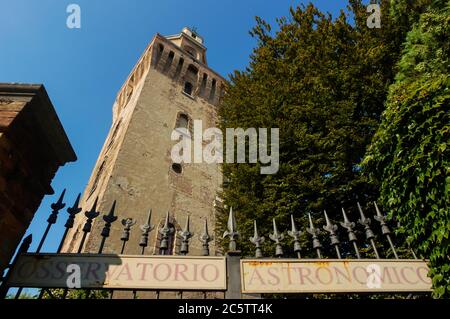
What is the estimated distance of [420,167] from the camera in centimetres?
339

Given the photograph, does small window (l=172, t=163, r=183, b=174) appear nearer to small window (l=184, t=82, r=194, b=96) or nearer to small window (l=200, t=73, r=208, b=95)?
small window (l=184, t=82, r=194, b=96)

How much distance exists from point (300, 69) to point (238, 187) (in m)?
4.11

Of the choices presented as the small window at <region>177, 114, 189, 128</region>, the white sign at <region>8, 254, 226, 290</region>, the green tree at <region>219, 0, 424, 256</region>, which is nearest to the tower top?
the small window at <region>177, 114, 189, 128</region>

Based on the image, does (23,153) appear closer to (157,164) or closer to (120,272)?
(120,272)

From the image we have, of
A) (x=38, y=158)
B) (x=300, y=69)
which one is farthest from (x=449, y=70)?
(x=38, y=158)

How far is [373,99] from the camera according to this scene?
8688mm

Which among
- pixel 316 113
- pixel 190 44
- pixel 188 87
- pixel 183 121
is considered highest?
pixel 190 44

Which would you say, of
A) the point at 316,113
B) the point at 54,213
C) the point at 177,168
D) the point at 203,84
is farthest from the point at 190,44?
the point at 54,213

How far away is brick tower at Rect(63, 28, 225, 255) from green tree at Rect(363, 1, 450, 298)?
6388 mm

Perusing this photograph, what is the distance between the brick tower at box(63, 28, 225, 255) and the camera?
12.1 meters

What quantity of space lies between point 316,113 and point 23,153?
23.7 ft

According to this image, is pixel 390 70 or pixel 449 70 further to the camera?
pixel 390 70
